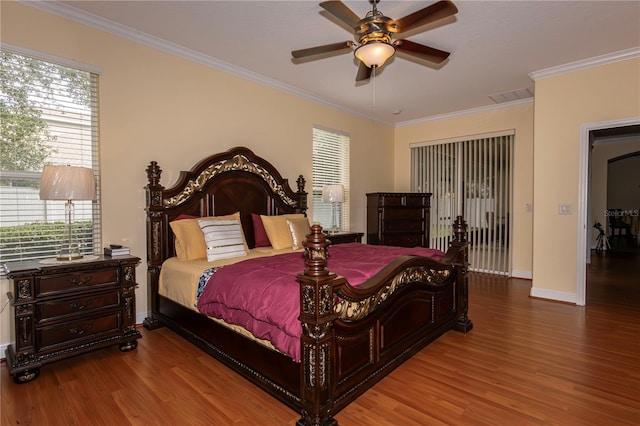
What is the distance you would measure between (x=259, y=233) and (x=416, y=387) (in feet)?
7.93

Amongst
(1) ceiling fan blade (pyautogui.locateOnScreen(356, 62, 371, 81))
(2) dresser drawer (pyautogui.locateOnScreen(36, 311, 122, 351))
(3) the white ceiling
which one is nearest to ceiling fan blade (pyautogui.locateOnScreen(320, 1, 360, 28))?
(3) the white ceiling

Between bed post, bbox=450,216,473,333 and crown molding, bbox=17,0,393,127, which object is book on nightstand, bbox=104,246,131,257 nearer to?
crown molding, bbox=17,0,393,127

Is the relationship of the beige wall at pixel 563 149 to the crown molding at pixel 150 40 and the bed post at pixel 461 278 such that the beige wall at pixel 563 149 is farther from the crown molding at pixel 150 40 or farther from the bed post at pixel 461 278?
the crown molding at pixel 150 40

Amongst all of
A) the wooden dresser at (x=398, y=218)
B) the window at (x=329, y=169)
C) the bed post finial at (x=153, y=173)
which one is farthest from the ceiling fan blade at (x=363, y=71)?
the wooden dresser at (x=398, y=218)

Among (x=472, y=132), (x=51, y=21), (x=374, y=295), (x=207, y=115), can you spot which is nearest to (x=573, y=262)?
(x=472, y=132)

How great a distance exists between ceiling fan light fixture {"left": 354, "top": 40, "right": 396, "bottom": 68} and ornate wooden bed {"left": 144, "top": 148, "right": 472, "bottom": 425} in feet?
5.15

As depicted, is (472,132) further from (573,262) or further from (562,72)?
(573,262)

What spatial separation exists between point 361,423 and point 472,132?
5.41 m

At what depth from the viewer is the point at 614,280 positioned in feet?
17.5

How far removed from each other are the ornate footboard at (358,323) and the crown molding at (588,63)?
299cm

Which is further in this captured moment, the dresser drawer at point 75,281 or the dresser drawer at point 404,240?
the dresser drawer at point 404,240

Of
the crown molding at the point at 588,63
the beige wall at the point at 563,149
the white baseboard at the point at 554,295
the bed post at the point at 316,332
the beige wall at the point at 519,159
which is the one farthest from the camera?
the beige wall at the point at 519,159

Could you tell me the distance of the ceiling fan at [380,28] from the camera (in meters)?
2.23

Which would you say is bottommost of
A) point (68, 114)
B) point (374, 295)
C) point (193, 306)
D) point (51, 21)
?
point (193, 306)
